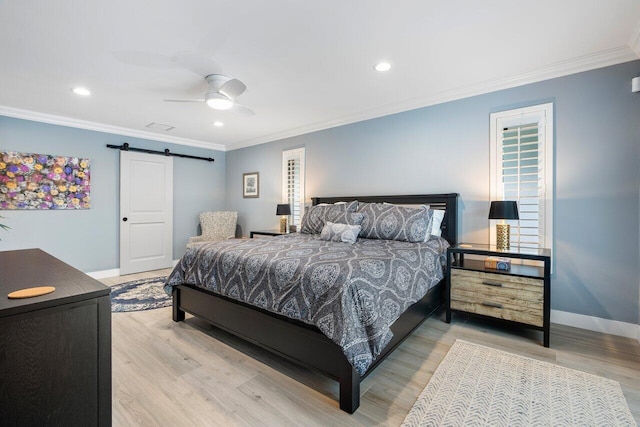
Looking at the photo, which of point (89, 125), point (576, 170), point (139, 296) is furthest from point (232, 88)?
point (89, 125)

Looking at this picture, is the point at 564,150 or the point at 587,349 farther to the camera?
the point at 564,150

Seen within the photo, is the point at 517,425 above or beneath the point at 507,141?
beneath

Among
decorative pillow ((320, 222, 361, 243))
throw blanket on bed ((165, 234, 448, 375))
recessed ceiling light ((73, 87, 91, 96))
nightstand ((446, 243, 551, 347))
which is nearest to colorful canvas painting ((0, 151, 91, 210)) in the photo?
recessed ceiling light ((73, 87, 91, 96))

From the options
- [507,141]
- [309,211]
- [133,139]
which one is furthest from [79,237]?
[507,141]

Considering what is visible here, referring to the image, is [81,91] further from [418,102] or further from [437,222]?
[437,222]

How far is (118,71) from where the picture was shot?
2.94 m

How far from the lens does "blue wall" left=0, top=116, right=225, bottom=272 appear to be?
13.7ft

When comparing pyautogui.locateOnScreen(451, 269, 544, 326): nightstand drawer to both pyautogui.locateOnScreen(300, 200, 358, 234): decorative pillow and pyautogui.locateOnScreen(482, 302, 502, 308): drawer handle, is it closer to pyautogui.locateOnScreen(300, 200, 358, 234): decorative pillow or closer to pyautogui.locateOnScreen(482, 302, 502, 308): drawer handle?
pyautogui.locateOnScreen(482, 302, 502, 308): drawer handle

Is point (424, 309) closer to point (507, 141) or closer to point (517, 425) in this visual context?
point (517, 425)

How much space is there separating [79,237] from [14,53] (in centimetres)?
293

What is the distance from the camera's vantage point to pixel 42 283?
111cm

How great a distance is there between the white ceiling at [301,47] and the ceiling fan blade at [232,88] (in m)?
0.24

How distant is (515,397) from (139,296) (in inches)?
162

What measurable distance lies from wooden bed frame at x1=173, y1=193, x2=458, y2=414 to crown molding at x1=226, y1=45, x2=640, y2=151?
119 cm
